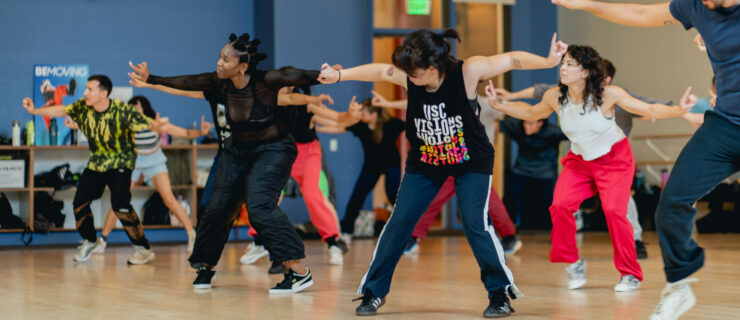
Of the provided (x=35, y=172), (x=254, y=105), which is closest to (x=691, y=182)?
(x=254, y=105)

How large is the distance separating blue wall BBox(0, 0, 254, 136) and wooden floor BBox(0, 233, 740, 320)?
295 centimetres

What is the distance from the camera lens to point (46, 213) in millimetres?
9648

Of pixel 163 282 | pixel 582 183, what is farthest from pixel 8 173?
pixel 582 183

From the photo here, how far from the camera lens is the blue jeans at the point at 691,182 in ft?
10.7

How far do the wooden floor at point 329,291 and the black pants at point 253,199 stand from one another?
27 cm

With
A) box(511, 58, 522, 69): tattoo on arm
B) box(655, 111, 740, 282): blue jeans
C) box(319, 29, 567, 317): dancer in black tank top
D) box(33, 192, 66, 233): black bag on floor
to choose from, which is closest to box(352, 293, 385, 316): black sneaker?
box(319, 29, 567, 317): dancer in black tank top

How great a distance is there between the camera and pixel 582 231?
11531 millimetres

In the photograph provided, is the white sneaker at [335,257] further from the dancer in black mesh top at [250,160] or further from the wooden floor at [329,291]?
the dancer in black mesh top at [250,160]

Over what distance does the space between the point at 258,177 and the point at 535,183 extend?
4539 mm

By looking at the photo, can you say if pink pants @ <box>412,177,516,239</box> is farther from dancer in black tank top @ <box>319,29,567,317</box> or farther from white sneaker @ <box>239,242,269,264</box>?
dancer in black tank top @ <box>319,29,567,317</box>

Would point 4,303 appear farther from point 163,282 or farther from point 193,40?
point 193,40

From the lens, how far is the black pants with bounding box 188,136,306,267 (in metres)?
4.96

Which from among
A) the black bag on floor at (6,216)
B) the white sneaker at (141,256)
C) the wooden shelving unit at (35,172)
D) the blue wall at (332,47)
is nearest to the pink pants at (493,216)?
the white sneaker at (141,256)

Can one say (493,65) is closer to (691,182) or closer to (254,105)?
(691,182)
